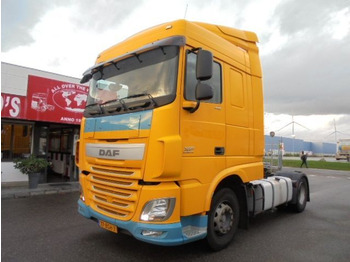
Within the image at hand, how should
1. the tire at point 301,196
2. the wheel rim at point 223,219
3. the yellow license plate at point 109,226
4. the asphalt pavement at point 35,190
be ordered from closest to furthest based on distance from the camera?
the yellow license plate at point 109,226
the wheel rim at point 223,219
the tire at point 301,196
the asphalt pavement at point 35,190

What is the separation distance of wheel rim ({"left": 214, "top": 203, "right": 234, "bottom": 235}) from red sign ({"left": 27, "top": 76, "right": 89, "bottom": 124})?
8.51 metres

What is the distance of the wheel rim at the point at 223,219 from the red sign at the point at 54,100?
8.51 metres

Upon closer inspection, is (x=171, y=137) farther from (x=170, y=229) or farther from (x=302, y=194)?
(x=302, y=194)

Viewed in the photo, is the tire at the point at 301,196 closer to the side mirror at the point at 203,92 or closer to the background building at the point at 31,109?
the side mirror at the point at 203,92

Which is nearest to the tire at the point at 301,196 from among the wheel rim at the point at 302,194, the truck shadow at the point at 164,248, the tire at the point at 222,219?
the wheel rim at the point at 302,194

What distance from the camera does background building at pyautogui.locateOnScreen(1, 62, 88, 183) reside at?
33.4 ft

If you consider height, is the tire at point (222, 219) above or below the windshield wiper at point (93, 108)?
below

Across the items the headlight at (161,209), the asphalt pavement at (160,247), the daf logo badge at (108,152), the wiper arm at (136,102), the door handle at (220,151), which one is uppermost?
the wiper arm at (136,102)

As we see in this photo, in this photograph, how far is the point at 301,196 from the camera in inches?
291

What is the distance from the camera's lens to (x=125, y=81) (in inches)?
165

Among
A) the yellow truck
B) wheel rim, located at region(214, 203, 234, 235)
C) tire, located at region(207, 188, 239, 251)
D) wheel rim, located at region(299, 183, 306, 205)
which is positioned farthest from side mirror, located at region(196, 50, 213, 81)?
wheel rim, located at region(299, 183, 306, 205)

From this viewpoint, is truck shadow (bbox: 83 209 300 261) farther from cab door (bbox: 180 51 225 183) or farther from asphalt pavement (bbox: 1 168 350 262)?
cab door (bbox: 180 51 225 183)

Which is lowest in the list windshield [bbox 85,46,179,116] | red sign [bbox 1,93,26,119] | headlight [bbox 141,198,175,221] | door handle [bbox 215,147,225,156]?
headlight [bbox 141,198,175,221]

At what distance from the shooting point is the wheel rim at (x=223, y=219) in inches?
168
